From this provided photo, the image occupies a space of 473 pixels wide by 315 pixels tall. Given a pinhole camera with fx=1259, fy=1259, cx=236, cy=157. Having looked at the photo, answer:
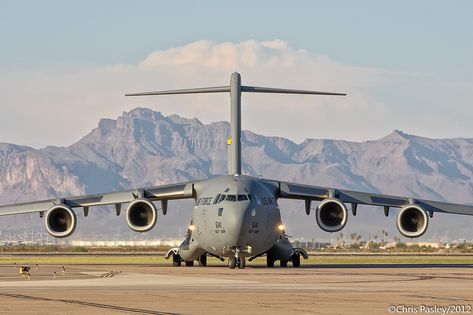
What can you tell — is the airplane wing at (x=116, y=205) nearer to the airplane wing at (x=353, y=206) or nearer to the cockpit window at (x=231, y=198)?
the cockpit window at (x=231, y=198)

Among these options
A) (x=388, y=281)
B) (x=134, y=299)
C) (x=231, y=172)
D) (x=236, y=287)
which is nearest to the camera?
(x=134, y=299)

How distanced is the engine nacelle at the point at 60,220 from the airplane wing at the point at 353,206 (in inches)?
307

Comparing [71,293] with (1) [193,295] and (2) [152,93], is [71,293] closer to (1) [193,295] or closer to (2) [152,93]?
(1) [193,295]

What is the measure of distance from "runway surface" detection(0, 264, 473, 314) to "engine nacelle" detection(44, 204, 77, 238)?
25.2 feet

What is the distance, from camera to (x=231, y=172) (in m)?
50.6

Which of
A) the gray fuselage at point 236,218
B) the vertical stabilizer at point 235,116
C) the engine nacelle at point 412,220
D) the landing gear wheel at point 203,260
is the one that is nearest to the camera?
the gray fuselage at point 236,218

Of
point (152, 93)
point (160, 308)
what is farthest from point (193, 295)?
point (152, 93)

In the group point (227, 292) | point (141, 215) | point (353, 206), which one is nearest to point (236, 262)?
point (141, 215)

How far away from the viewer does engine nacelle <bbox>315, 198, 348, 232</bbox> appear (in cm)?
4847

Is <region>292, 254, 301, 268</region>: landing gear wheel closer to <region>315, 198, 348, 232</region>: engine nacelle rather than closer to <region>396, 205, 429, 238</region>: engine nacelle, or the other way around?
<region>315, 198, 348, 232</region>: engine nacelle

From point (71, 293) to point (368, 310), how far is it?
8068 mm

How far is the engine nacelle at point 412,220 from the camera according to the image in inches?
1916

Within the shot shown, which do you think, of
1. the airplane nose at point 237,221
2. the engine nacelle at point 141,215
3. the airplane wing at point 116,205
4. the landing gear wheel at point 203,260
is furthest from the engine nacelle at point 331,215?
the engine nacelle at point 141,215

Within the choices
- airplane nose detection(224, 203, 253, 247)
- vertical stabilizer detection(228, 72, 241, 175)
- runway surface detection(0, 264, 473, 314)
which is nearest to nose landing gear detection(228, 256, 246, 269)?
airplane nose detection(224, 203, 253, 247)
